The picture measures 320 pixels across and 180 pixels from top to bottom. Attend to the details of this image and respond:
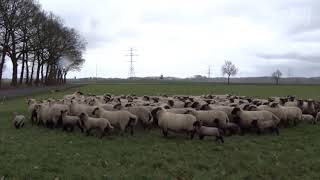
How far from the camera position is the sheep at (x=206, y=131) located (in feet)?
55.3

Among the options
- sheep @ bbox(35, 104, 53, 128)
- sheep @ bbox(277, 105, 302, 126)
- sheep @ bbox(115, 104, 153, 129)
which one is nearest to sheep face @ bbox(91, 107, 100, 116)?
sheep @ bbox(115, 104, 153, 129)

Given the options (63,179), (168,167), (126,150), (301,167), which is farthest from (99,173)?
(301,167)

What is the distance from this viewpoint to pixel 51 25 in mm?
77438

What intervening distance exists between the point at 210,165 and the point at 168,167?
47.3 inches

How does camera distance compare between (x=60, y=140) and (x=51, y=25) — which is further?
(x=51, y=25)

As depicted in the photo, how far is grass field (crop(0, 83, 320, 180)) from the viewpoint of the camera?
1195 centimetres

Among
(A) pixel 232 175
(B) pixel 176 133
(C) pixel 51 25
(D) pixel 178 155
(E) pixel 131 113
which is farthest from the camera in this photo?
(C) pixel 51 25

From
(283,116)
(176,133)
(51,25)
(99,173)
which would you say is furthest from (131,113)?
(51,25)

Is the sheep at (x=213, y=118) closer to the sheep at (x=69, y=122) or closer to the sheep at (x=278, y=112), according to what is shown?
the sheep at (x=278, y=112)

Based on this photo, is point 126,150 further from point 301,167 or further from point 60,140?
point 301,167

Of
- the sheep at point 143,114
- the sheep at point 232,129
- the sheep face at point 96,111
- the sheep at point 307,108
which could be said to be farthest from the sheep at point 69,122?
the sheep at point 307,108

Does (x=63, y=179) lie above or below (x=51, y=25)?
below

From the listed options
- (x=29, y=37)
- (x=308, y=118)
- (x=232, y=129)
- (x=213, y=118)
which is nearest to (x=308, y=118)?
(x=308, y=118)

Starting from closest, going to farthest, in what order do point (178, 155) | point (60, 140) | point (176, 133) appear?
point (178, 155), point (60, 140), point (176, 133)
